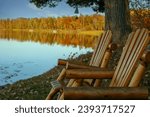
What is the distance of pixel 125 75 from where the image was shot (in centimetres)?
592

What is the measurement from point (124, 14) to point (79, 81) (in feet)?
25.8

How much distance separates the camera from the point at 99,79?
22.7 feet

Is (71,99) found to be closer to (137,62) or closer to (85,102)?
(85,102)

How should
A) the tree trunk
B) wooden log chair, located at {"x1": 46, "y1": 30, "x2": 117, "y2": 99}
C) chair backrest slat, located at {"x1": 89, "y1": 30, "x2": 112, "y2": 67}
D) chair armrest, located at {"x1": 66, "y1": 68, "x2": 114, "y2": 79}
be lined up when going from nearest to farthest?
chair armrest, located at {"x1": 66, "y1": 68, "x2": 114, "y2": 79}, wooden log chair, located at {"x1": 46, "y1": 30, "x2": 117, "y2": 99}, chair backrest slat, located at {"x1": 89, "y1": 30, "x2": 112, "y2": 67}, the tree trunk

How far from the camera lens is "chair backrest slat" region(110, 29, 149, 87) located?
581 centimetres

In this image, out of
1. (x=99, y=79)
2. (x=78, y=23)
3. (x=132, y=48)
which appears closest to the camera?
(x=132, y=48)

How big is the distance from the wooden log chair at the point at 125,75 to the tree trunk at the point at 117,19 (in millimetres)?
7545

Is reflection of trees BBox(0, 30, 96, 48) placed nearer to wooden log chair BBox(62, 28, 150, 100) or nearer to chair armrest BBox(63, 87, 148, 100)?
wooden log chair BBox(62, 28, 150, 100)

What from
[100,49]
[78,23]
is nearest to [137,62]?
[100,49]

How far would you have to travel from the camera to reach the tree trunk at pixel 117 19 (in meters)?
14.1

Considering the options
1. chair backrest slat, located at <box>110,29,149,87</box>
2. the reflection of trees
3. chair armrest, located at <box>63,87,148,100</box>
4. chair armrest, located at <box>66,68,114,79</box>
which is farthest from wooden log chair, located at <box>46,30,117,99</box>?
the reflection of trees

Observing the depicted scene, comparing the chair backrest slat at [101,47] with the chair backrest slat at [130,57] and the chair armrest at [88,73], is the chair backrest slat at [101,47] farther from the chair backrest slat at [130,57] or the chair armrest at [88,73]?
the chair armrest at [88,73]

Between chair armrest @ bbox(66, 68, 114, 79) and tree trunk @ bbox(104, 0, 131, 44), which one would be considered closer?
chair armrest @ bbox(66, 68, 114, 79)

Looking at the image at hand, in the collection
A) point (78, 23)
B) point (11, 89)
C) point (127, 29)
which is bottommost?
point (78, 23)
